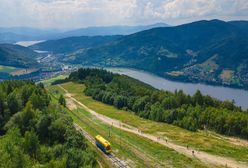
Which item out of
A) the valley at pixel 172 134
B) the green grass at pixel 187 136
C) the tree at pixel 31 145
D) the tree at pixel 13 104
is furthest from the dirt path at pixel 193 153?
the tree at pixel 31 145

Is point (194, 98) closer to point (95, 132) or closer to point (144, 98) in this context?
point (144, 98)

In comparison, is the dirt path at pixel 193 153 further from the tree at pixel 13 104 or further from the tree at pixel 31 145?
the tree at pixel 31 145

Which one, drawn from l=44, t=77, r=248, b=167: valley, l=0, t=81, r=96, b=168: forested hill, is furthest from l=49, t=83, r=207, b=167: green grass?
l=0, t=81, r=96, b=168: forested hill

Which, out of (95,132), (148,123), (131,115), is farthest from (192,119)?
(95,132)

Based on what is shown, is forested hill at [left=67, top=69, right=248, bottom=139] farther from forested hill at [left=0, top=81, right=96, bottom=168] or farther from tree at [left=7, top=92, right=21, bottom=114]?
tree at [left=7, top=92, right=21, bottom=114]

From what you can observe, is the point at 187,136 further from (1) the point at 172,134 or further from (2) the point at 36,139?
(2) the point at 36,139

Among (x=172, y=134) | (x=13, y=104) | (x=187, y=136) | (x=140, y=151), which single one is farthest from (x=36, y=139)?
(x=187, y=136)
